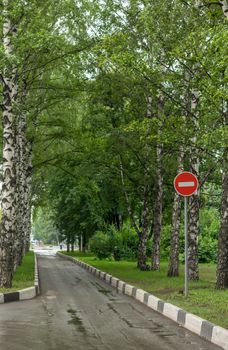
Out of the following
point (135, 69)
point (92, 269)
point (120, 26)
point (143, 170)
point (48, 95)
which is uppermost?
point (120, 26)

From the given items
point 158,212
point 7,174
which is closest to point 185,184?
point 7,174

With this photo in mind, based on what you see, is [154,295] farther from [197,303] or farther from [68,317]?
[68,317]

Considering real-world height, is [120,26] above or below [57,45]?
above

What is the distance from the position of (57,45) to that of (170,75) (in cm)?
334

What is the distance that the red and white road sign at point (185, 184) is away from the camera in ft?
41.0

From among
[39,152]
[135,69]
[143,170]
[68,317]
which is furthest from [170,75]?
[39,152]

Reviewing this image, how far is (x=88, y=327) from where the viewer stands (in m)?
8.80

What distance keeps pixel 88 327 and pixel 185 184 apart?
490cm

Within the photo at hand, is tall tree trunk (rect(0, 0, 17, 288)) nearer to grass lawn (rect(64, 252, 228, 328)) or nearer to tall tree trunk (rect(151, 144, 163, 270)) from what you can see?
grass lawn (rect(64, 252, 228, 328))

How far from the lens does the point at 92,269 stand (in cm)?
2598

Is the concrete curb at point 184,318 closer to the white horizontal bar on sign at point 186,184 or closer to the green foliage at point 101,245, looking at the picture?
the white horizontal bar on sign at point 186,184

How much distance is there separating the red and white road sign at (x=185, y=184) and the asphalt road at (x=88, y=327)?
9.23 feet

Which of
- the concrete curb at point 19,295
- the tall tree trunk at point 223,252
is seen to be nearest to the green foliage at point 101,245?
the concrete curb at point 19,295

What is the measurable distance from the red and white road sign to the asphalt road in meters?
2.81
